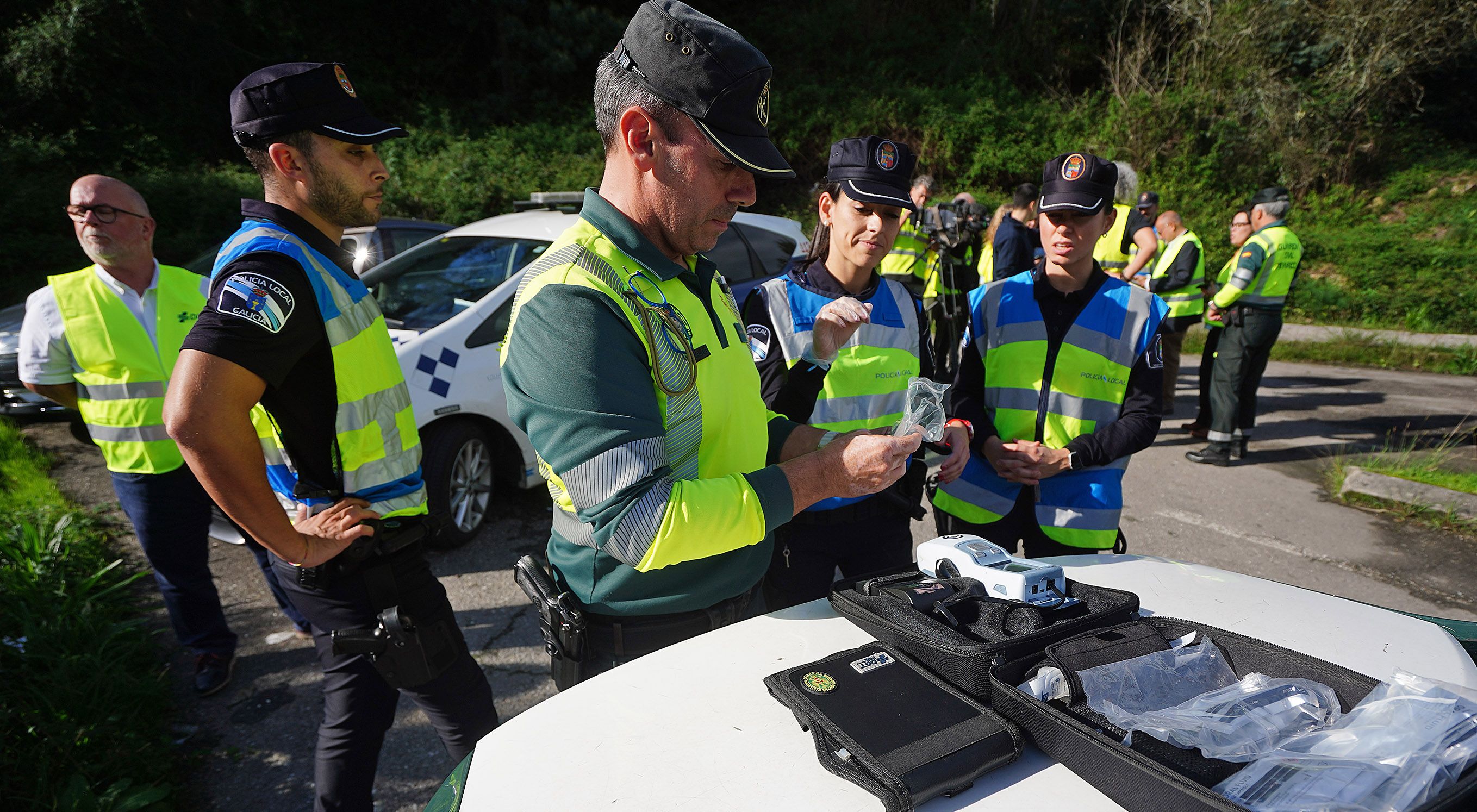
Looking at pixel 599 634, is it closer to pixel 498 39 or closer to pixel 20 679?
pixel 20 679

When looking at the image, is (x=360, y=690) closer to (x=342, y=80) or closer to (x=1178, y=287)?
(x=342, y=80)

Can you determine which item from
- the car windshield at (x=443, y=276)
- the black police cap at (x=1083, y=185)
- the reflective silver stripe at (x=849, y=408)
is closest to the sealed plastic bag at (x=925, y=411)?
the reflective silver stripe at (x=849, y=408)

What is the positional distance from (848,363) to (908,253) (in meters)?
5.19

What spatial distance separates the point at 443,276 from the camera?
4688mm

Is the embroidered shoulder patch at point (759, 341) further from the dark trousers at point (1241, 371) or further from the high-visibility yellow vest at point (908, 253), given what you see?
the dark trousers at point (1241, 371)

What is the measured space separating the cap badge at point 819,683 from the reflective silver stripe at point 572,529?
1.47 ft

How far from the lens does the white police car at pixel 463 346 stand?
4035 millimetres

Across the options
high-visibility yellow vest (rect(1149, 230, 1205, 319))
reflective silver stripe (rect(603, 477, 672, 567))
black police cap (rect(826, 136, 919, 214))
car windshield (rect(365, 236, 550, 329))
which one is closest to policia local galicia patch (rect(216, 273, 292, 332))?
reflective silver stripe (rect(603, 477, 672, 567))

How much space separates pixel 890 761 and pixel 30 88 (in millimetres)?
20696

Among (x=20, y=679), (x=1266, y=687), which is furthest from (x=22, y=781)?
(x=1266, y=687)

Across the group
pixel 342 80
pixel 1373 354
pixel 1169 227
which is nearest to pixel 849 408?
pixel 342 80

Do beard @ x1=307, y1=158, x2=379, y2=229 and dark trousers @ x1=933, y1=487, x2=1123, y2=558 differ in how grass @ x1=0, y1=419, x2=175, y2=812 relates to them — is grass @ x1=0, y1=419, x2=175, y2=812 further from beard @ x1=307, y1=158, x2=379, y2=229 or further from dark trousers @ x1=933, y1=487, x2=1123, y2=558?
dark trousers @ x1=933, y1=487, x2=1123, y2=558

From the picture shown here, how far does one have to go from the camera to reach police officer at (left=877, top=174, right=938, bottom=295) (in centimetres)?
713

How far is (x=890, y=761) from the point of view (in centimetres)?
99
